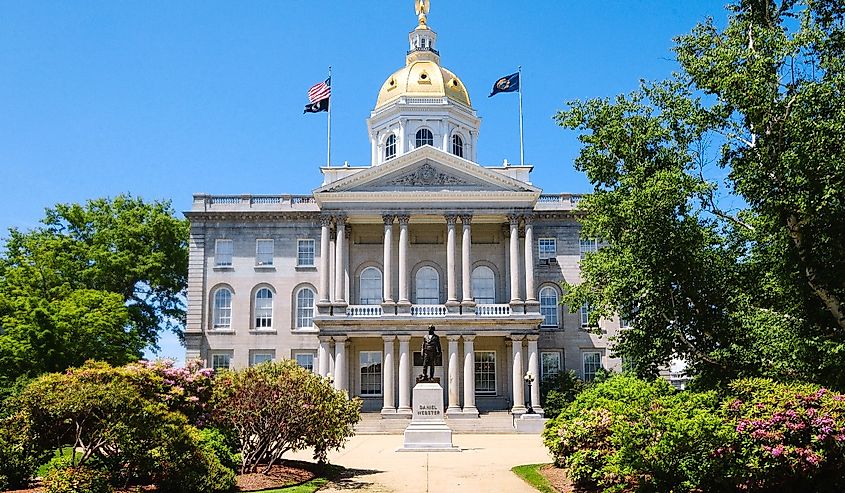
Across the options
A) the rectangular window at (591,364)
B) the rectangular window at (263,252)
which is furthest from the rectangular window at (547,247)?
the rectangular window at (263,252)

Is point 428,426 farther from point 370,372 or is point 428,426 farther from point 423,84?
point 423,84

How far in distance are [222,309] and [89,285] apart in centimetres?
897

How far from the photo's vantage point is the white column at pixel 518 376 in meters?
45.2

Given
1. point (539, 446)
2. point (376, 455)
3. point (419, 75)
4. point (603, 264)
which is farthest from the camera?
point (419, 75)

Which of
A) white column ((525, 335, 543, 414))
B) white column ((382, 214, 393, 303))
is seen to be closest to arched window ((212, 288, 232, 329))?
white column ((382, 214, 393, 303))

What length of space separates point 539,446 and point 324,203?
21.3m

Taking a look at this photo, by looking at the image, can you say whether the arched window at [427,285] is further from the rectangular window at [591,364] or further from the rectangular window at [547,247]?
the rectangular window at [591,364]

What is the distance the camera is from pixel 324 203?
4744 cm

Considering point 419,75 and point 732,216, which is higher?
point 419,75

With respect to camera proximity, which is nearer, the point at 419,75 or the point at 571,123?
the point at 571,123

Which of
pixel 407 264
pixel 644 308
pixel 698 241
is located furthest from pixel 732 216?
pixel 407 264

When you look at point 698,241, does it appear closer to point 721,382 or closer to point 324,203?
point 721,382

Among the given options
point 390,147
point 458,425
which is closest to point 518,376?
point 458,425

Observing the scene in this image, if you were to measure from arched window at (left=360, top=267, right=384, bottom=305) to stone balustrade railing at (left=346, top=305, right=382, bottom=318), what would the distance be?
3203 millimetres
